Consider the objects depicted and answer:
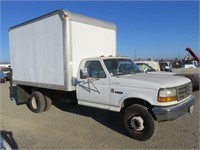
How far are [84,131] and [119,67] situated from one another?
2099 millimetres

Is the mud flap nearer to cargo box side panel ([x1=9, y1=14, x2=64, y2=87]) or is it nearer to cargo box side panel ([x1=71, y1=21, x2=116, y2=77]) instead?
cargo box side panel ([x1=9, y1=14, x2=64, y2=87])

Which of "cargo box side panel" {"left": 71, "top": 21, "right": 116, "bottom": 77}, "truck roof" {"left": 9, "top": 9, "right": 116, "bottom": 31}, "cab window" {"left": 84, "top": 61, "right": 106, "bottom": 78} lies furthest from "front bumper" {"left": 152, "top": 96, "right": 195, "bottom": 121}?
"truck roof" {"left": 9, "top": 9, "right": 116, "bottom": 31}

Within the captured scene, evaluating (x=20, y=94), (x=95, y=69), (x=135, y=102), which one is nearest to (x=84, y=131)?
(x=135, y=102)

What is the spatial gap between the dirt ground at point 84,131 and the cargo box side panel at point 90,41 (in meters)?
1.70

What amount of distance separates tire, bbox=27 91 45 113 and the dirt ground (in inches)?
9.3

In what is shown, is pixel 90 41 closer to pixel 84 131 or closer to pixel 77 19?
pixel 77 19

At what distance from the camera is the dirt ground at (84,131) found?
4.96m

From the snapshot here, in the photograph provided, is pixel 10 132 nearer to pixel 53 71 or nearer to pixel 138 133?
pixel 53 71

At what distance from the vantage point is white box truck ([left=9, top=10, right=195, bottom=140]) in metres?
4.99

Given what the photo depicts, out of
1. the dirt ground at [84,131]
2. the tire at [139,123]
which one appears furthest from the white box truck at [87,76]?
the dirt ground at [84,131]

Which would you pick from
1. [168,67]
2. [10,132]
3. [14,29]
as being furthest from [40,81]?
[168,67]

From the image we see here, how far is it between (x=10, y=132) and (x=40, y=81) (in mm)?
2181

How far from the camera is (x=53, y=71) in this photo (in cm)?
696

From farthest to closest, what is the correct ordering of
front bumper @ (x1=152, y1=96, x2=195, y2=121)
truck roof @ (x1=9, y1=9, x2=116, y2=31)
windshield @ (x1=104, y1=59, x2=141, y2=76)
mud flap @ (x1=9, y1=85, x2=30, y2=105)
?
mud flap @ (x1=9, y1=85, x2=30, y2=105), truck roof @ (x1=9, y1=9, x2=116, y2=31), windshield @ (x1=104, y1=59, x2=141, y2=76), front bumper @ (x1=152, y1=96, x2=195, y2=121)
